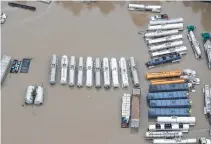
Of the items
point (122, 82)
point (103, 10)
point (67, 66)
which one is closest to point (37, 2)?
point (103, 10)

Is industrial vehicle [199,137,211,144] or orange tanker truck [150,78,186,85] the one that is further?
orange tanker truck [150,78,186,85]

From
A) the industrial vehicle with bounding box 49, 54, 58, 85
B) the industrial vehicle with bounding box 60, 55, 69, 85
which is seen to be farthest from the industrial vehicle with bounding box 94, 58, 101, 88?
the industrial vehicle with bounding box 49, 54, 58, 85

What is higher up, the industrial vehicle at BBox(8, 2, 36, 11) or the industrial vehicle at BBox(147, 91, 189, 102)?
the industrial vehicle at BBox(8, 2, 36, 11)

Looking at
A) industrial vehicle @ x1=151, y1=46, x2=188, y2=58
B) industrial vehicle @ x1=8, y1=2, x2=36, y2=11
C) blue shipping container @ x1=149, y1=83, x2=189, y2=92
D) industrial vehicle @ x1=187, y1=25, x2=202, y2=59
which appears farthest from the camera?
industrial vehicle @ x1=8, y1=2, x2=36, y2=11

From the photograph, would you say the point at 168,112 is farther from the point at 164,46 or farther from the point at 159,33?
the point at 159,33

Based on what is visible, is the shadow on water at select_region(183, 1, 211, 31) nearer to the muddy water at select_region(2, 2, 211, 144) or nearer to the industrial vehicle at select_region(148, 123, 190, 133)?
the muddy water at select_region(2, 2, 211, 144)

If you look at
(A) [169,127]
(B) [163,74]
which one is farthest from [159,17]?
(A) [169,127]

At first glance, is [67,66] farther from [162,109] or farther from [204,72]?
[204,72]
